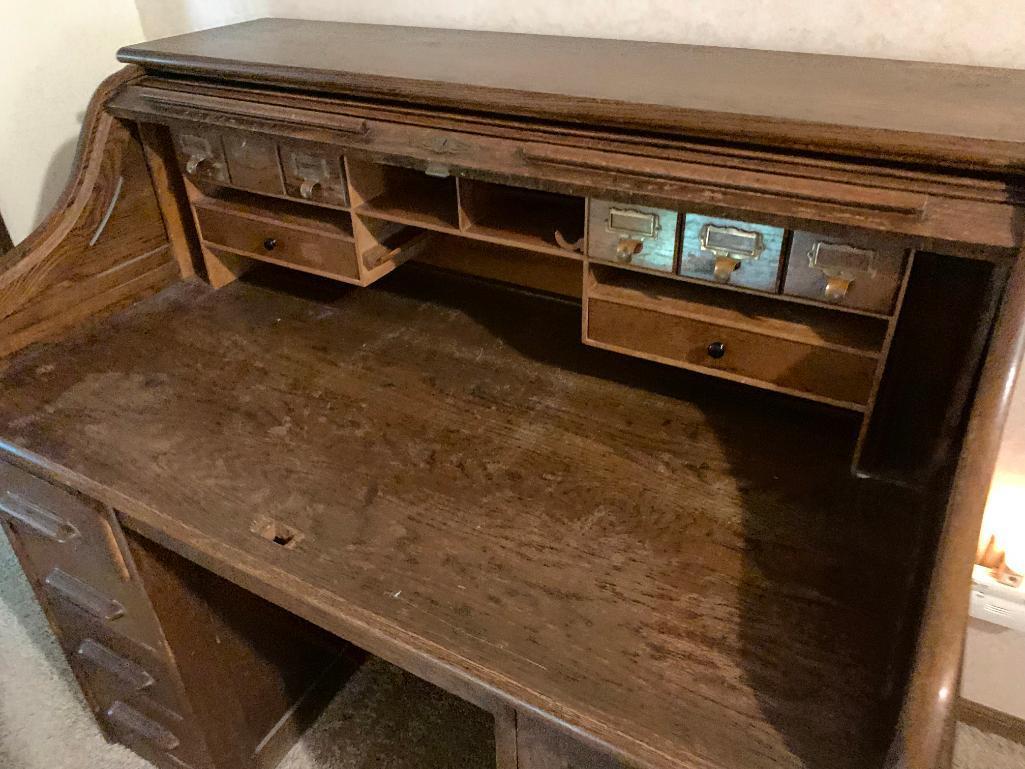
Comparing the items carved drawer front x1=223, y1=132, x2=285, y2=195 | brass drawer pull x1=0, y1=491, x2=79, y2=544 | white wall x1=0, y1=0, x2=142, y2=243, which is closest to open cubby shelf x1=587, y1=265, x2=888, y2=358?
carved drawer front x1=223, y1=132, x2=285, y2=195

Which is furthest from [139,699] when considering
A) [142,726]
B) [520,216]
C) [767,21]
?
[767,21]

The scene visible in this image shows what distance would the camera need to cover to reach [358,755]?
1.50 m

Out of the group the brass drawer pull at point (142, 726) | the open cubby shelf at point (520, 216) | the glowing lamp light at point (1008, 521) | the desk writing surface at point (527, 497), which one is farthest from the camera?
the brass drawer pull at point (142, 726)

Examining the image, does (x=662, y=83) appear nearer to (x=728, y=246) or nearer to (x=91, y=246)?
(x=728, y=246)

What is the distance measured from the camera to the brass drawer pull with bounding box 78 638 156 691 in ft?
4.11

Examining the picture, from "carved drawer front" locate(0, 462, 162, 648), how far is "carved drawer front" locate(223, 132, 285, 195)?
50 cm

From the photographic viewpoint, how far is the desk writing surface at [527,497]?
27.8 inches

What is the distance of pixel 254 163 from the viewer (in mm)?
1152

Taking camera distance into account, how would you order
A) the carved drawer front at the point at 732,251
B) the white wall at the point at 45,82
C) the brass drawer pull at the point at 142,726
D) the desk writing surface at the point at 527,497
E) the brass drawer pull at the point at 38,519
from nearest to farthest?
the desk writing surface at the point at 527,497
the carved drawer front at the point at 732,251
the brass drawer pull at the point at 38,519
the brass drawer pull at the point at 142,726
the white wall at the point at 45,82

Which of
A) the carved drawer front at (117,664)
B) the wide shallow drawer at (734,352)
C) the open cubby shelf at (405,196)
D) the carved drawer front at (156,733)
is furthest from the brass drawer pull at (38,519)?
the wide shallow drawer at (734,352)

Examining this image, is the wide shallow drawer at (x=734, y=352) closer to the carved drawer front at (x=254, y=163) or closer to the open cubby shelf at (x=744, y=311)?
the open cubby shelf at (x=744, y=311)

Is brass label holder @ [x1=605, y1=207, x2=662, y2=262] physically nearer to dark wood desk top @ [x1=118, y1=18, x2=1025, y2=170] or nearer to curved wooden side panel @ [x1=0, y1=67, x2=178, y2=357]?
dark wood desk top @ [x1=118, y1=18, x2=1025, y2=170]

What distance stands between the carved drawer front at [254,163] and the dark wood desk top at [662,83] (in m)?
0.09

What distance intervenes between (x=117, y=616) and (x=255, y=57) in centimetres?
84
